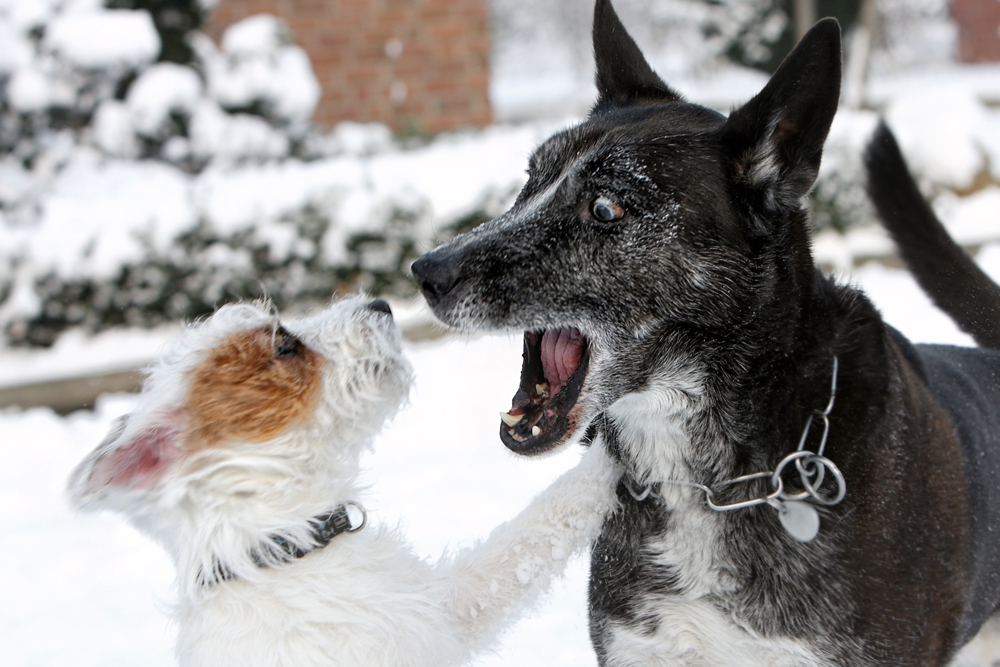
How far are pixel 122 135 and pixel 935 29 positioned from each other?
1126 inches

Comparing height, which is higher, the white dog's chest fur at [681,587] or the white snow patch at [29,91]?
the white dog's chest fur at [681,587]

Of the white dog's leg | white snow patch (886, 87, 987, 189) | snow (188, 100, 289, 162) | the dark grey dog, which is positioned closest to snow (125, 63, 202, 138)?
snow (188, 100, 289, 162)

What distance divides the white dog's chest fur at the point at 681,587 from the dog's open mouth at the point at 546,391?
164 millimetres

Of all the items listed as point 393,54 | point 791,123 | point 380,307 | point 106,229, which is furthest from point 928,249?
point 393,54

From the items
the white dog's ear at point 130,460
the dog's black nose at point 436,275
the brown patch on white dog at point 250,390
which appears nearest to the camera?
the white dog's ear at point 130,460

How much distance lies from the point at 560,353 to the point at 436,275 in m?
0.45

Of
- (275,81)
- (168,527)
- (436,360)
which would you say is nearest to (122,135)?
(275,81)

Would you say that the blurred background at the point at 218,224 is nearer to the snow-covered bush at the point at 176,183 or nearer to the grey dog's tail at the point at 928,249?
the snow-covered bush at the point at 176,183

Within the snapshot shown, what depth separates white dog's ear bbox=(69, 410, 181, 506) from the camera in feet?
7.54

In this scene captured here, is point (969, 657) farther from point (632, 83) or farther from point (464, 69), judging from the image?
point (464, 69)

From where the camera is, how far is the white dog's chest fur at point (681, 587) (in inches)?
88.4

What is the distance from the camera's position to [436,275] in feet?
7.89

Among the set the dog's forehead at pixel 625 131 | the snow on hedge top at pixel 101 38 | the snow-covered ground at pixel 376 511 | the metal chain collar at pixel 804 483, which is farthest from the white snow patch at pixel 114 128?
the metal chain collar at pixel 804 483

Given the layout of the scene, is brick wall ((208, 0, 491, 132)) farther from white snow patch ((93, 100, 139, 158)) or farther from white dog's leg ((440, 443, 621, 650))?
white dog's leg ((440, 443, 621, 650))
